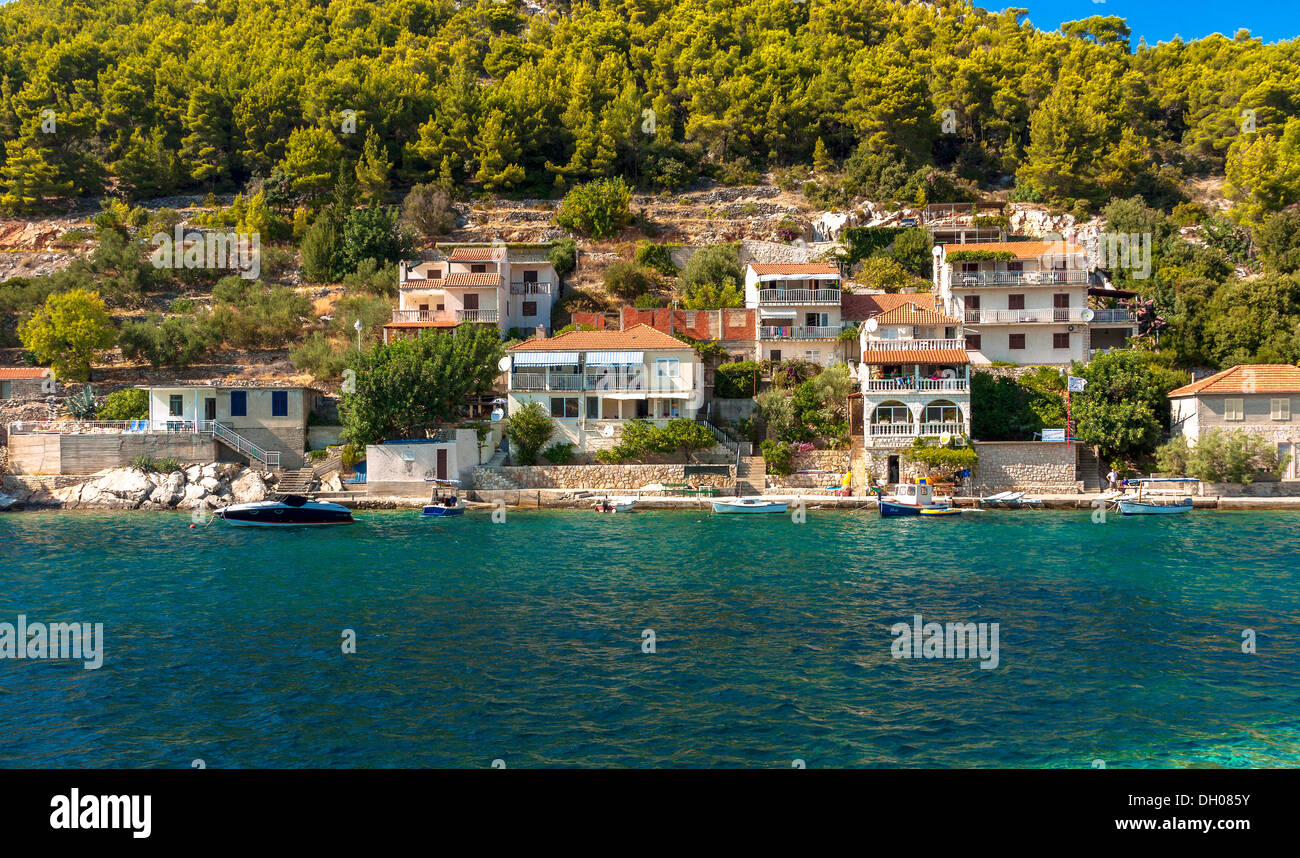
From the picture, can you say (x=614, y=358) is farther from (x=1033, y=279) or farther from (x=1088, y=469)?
(x=1033, y=279)

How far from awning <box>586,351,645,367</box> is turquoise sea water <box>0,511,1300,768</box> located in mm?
13920

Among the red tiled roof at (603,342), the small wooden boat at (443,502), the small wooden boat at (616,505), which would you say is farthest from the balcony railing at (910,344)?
the small wooden boat at (443,502)

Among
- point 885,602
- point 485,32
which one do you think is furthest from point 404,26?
point 885,602

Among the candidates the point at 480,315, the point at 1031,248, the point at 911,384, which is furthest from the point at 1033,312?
the point at 480,315

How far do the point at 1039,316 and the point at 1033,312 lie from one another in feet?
1.17

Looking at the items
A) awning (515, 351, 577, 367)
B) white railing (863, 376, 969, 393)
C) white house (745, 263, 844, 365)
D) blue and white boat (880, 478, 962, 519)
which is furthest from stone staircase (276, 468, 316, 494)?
white railing (863, 376, 969, 393)

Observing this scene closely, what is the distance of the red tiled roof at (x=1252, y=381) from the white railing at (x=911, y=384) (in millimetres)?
10339

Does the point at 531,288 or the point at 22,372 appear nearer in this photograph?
the point at 22,372

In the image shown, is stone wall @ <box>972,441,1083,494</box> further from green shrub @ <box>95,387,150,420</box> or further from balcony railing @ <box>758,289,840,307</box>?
green shrub @ <box>95,387,150,420</box>

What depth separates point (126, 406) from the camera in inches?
1593

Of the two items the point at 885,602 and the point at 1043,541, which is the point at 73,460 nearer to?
the point at 885,602

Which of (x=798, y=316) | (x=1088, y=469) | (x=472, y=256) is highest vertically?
(x=472, y=256)

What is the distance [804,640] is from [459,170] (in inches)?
2473

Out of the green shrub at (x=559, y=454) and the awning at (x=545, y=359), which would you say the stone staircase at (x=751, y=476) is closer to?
the green shrub at (x=559, y=454)
